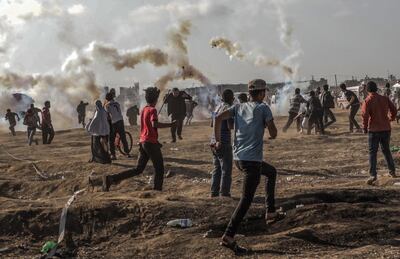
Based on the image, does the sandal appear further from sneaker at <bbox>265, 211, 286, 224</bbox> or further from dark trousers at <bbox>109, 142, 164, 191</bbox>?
dark trousers at <bbox>109, 142, 164, 191</bbox>

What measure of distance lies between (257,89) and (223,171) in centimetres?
252

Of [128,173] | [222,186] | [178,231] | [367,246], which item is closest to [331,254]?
[367,246]

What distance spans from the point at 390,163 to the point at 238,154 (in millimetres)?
5141

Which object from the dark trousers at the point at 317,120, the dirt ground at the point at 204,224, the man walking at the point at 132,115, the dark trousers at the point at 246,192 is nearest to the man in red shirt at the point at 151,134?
the dirt ground at the point at 204,224

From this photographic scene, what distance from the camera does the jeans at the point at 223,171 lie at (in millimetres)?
8758

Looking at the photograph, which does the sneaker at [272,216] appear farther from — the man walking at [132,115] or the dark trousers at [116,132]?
the man walking at [132,115]

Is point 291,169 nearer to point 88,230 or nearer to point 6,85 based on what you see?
point 88,230

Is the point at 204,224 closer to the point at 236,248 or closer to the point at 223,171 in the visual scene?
the point at 236,248

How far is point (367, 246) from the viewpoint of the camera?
6.49 m

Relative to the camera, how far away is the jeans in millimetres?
8758

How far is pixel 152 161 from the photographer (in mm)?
9539

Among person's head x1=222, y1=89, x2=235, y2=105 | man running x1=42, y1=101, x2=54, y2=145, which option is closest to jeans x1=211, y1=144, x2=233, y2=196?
person's head x1=222, y1=89, x2=235, y2=105

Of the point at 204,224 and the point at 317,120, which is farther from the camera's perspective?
the point at 317,120

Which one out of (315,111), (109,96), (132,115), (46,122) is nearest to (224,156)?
(109,96)
